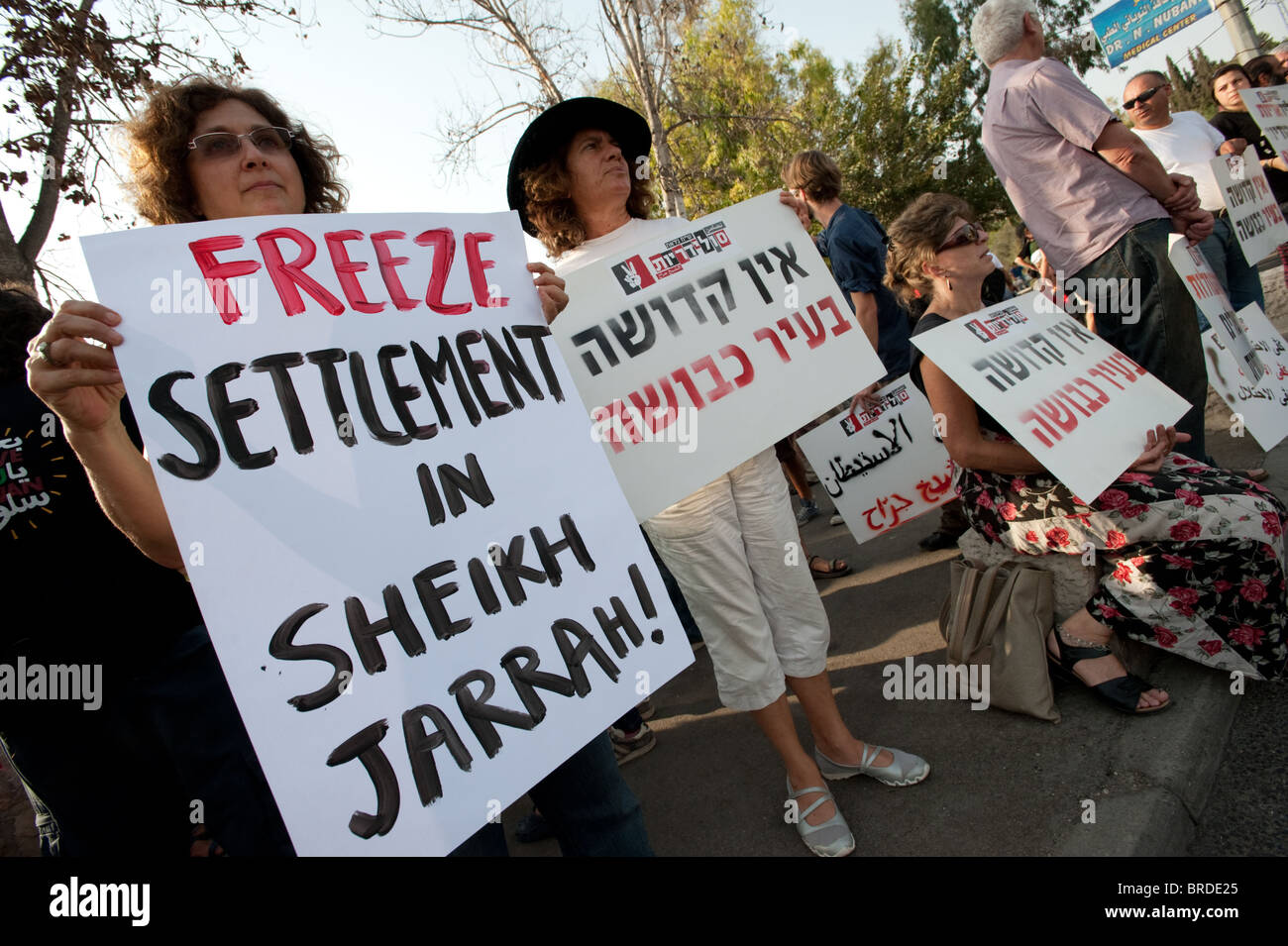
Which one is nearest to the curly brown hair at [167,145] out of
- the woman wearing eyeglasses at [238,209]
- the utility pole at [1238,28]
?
the woman wearing eyeglasses at [238,209]

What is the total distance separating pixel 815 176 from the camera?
379 centimetres

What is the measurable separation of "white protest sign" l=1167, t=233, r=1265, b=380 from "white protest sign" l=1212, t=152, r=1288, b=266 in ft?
2.66

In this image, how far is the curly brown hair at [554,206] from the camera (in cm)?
226

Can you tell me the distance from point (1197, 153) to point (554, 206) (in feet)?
12.3

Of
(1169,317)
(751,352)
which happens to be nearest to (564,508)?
(751,352)

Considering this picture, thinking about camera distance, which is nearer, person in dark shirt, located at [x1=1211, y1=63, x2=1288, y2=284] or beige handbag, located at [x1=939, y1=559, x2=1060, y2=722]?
beige handbag, located at [x1=939, y1=559, x2=1060, y2=722]

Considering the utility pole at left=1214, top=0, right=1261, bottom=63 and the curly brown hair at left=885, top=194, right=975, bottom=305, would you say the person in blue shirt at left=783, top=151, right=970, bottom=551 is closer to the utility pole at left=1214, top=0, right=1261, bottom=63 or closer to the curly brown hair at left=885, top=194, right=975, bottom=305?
the curly brown hair at left=885, top=194, right=975, bottom=305

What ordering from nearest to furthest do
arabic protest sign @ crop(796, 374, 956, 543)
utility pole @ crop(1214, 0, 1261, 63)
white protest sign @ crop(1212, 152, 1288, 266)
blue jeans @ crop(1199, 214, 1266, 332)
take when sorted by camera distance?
1. arabic protest sign @ crop(796, 374, 956, 543)
2. white protest sign @ crop(1212, 152, 1288, 266)
3. blue jeans @ crop(1199, 214, 1266, 332)
4. utility pole @ crop(1214, 0, 1261, 63)

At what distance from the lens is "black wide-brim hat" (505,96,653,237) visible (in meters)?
2.23

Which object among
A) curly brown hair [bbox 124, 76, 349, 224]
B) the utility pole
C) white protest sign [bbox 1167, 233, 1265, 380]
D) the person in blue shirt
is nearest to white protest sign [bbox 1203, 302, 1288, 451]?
white protest sign [bbox 1167, 233, 1265, 380]

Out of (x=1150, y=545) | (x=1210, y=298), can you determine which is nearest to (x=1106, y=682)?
(x=1150, y=545)

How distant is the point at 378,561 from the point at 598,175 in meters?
1.45

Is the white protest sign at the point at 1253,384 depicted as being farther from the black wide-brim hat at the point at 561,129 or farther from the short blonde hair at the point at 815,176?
the black wide-brim hat at the point at 561,129
